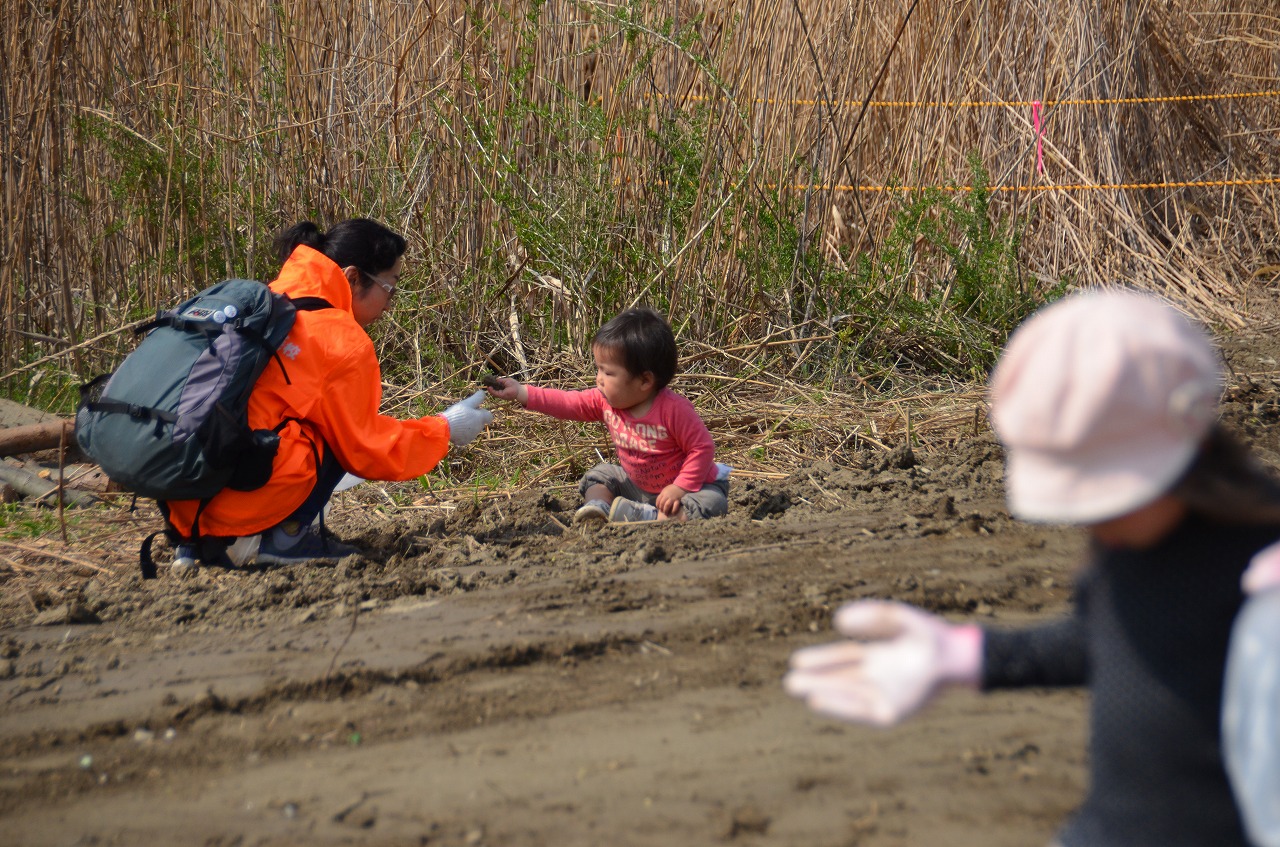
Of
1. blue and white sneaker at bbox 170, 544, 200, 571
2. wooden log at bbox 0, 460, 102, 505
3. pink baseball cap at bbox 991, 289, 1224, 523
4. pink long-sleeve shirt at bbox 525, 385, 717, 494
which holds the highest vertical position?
pink baseball cap at bbox 991, 289, 1224, 523

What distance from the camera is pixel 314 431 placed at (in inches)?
129

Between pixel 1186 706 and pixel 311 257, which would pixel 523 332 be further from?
pixel 1186 706

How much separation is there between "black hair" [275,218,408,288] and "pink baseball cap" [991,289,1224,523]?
9.02ft

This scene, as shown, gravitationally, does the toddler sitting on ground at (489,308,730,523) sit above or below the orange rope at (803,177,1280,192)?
below

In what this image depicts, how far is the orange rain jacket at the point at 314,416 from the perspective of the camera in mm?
3195

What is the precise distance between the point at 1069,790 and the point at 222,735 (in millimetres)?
1520

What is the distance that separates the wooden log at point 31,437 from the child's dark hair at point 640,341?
2055 mm

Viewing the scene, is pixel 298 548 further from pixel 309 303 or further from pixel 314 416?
pixel 309 303

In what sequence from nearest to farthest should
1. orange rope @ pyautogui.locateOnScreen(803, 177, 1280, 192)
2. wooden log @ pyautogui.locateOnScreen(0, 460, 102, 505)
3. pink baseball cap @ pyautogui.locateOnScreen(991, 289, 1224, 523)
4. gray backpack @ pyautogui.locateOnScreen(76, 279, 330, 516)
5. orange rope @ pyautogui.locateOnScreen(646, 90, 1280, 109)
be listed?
pink baseball cap @ pyautogui.locateOnScreen(991, 289, 1224, 523) → gray backpack @ pyautogui.locateOnScreen(76, 279, 330, 516) → wooden log @ pyautogui.locateOnScreen(0, 460, 102, 505) → orange rope @ pyautogui.locateOnScreen(646, 90, 1280, 109) → orange rope @ pyautogui.locateOnScreen(803, 177, 1280, 192)

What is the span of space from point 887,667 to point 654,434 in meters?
2.66

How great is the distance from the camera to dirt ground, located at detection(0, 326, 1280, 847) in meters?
1.76

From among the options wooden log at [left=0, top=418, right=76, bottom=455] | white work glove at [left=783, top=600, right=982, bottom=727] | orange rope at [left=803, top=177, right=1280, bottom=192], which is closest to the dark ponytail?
wooden log at [left=0, top=418, right=76, bottom=455]

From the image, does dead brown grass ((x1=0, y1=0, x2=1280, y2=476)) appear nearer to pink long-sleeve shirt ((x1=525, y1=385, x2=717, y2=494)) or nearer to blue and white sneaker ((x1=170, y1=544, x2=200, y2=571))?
pink long-sleeve shirt ((x1=525, y1=385, x2=717, y2=494))

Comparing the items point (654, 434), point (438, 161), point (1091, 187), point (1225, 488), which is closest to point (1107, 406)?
point (1225, 488)
